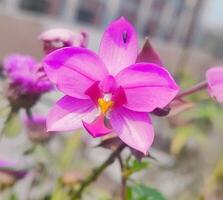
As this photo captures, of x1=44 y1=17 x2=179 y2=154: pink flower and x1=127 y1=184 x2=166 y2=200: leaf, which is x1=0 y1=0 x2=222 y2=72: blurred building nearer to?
x1=127 y1=184 x2=166 y2=200: leaf

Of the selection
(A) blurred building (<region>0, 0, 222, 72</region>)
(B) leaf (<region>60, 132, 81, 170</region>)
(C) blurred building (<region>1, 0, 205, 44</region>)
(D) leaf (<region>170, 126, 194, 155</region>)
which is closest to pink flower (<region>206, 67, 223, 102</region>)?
(B) leaf (<region>60, 132, 81, 170</region>)

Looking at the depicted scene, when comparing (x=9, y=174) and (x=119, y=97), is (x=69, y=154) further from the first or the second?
(x=119, y=97)

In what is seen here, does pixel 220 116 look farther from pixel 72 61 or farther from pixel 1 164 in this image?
pixel 72 61

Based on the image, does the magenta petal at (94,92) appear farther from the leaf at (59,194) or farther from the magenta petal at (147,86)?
the leaf at (59,194)

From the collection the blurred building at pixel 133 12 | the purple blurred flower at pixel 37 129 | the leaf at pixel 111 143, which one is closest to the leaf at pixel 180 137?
the purple blurred flower at pixel 37 129

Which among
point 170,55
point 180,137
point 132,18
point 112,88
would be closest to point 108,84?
point 112,88
